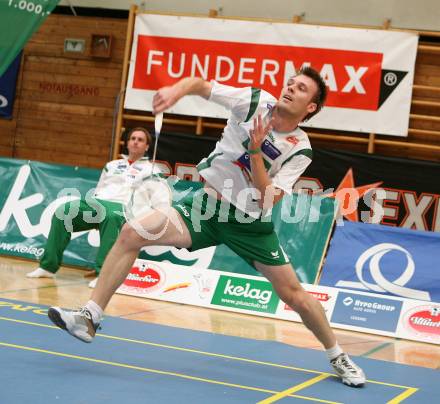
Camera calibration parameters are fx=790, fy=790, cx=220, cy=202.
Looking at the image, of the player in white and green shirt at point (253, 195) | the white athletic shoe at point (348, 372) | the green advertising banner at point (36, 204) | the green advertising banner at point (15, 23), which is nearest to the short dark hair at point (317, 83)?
the player in white and green shirt at point (253, 195)

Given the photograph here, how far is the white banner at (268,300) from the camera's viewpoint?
23.4ft

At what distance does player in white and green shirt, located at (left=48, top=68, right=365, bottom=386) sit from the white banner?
2492 millimetres

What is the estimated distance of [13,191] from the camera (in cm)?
995

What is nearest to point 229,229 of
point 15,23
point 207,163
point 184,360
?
point 207,163

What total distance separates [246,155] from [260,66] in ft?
21.2

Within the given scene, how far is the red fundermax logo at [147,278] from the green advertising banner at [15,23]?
3215mm

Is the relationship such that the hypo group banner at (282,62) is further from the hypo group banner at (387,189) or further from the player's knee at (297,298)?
the player's knee at (297,298)

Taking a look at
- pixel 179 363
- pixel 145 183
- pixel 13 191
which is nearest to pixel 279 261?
pixel 179 363

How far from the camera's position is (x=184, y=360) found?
5.00 metres

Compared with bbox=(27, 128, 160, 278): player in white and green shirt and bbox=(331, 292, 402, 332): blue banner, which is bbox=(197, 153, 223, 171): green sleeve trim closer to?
bbox=(331, 292, 402, 332): blue banner

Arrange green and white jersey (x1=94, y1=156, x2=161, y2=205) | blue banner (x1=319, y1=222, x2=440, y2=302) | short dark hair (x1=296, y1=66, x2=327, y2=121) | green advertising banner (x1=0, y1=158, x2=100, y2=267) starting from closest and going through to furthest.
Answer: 1. short dark hair (x1=296, y1=66, x2=327, y2=121)
2. blue banner (x1=319, y1=222, x2=440, y2=302)
3. green and white jersey (x1=94, y1=156, x2=161, y2=205)
4. green advertising banner (x1=0, y1=158, x2=100, y2=267)

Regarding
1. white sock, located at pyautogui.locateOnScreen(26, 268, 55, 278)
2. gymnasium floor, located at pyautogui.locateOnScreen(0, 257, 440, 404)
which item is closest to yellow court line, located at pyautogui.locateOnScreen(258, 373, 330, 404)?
gymnasium floor, located at pyautogui.locateOnScreen(0, 257, 440, 404)

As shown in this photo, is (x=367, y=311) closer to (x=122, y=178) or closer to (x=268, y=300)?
(x=268, y=300)

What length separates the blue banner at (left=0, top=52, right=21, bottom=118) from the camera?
12.4m
